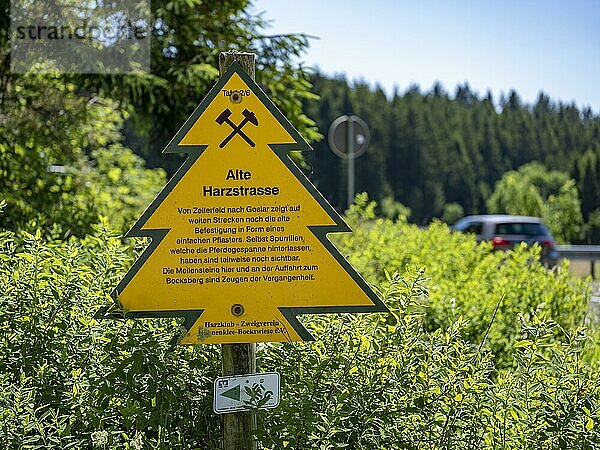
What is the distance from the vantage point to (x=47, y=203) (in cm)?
829

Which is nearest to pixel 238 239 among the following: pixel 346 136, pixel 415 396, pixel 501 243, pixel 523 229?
pixel 415 396

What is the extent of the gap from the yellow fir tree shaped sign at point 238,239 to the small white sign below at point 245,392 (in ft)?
0.49

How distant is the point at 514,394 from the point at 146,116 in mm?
6954

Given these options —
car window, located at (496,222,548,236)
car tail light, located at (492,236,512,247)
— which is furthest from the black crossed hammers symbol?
car window, located at (496,222,548,236)

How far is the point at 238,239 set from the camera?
11.3ft

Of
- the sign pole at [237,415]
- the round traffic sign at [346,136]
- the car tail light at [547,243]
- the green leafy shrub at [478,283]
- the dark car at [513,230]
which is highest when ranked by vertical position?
the round traffic sign at [346,136]

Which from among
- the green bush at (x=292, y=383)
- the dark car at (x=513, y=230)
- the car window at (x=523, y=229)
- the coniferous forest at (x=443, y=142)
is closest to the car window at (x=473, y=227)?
the dark car at (x=513, y=230)

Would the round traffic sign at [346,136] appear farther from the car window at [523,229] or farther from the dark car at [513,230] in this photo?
the car window at [523,229]

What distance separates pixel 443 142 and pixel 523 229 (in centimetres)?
8641

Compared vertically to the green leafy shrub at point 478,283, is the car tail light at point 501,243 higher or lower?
higher

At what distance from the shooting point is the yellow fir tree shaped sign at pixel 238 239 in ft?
11.3

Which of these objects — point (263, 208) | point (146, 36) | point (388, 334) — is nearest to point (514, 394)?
point (388, 334)

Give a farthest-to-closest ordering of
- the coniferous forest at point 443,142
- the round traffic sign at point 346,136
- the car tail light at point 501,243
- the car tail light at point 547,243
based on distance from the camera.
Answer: the coniferous forest at point 443,142, the car tail light at point 547,243, the car tail light at point 501,243, the round traffic sign at point 346,136

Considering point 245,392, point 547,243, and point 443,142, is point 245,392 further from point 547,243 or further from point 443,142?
point 443,142
